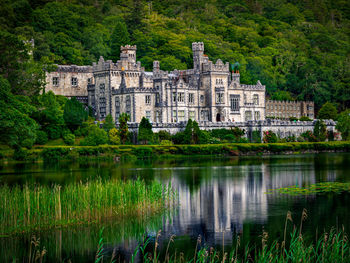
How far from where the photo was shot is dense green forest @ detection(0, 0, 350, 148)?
101 metres

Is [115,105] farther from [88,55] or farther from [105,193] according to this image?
[105,193]

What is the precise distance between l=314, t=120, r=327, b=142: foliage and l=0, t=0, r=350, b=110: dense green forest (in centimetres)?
2367

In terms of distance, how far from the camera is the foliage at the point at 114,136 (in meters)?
69.3

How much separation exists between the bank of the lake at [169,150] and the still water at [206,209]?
27.8ft

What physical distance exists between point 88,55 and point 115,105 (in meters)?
23.8

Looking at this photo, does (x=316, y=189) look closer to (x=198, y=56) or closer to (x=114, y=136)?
(x=114, y=136)

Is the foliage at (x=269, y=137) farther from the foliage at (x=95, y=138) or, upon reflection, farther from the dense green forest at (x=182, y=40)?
the foliage at (x=95, y=138)

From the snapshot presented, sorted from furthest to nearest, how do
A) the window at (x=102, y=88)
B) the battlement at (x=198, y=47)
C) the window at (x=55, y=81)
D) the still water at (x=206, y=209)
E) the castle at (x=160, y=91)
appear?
the window at (x=55, y=81)
the battlement at (x=198, y=47)
the window at (x=102, y=88)
the castle at (x=160, y=91)
the still water at (x=206, y=209)

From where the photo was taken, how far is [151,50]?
108 meters

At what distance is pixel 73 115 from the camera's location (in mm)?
72000

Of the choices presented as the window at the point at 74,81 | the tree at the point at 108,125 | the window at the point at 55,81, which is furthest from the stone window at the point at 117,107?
the window at the point at 55,81

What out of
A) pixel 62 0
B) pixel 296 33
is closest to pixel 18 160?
pixel 62 0

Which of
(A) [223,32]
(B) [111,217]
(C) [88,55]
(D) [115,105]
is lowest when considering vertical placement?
(B) [111,217]

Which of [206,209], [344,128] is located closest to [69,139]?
[344,128]
